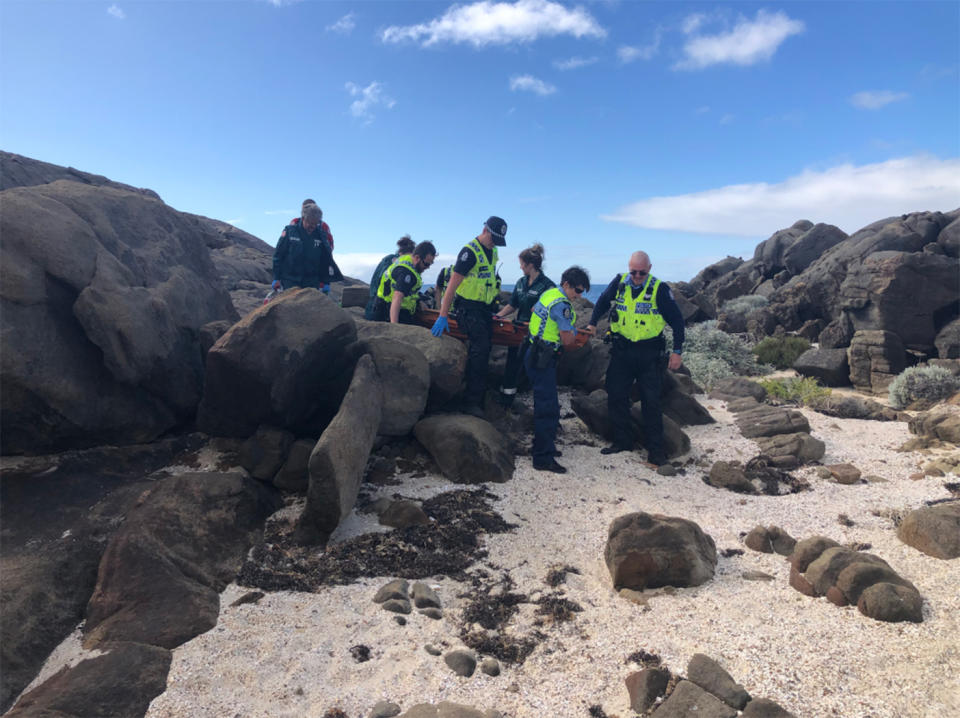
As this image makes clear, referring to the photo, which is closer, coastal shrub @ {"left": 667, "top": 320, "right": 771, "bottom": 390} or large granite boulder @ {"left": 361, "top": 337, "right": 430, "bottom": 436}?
large granite boulder @ {"left": 361, "top": 337, "right": 430, "bottom": 436}

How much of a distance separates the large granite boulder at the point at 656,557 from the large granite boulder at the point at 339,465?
7.19 feet

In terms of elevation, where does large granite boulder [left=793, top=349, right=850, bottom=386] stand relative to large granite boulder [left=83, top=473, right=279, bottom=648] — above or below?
above

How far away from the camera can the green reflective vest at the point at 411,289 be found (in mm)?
8531

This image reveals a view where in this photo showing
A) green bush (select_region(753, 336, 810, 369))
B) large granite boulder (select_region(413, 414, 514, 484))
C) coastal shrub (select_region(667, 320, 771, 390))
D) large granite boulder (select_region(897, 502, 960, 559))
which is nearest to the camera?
large granite boulder (select_region(897, 502, 960, 559))

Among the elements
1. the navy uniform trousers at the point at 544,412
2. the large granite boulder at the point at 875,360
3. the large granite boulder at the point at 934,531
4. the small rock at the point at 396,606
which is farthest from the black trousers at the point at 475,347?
the large granite boulder at the point at 875,360

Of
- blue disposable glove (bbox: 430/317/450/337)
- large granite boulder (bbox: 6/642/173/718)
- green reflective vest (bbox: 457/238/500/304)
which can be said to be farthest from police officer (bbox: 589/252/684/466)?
large granite boulder (bbox: 6/642/173/718)

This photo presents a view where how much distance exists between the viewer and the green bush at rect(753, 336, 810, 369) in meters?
14.2

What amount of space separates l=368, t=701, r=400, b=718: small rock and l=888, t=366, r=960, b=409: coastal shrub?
33.0 feet

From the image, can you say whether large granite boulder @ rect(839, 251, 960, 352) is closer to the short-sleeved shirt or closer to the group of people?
the group of people

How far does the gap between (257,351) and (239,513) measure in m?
1.44

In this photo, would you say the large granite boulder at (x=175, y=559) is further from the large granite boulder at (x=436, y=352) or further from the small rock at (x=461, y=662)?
the large granite boulder at (x=436, y=352)

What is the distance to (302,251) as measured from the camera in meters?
9.29

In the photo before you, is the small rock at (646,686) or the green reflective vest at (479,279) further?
the green reflective vest at (479,279)

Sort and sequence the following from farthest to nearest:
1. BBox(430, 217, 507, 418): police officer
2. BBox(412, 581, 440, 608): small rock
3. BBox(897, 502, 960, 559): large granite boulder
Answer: BBox(430, 217, 507, 418): police officer → BBox(897, 502, 960, 559): large granite boulder → BBox(412, 581, 440, 608): small rock
